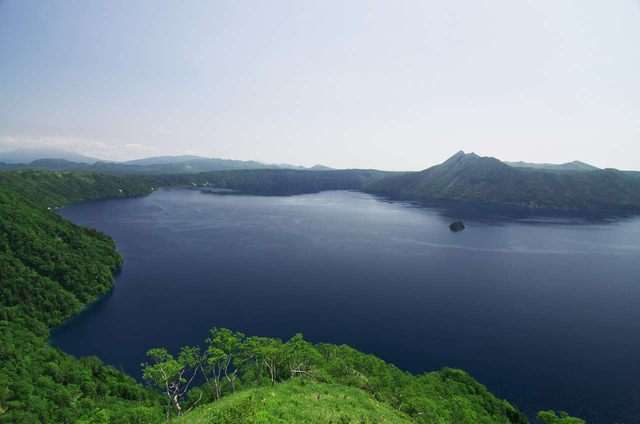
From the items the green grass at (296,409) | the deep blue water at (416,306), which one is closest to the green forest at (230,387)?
the green grass at (296,409)

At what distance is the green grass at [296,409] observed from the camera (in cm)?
2400

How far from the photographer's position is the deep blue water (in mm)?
58094

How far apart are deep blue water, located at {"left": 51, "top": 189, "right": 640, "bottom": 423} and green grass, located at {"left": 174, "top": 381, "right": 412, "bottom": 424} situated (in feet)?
106

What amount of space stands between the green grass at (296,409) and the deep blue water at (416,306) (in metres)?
32.4

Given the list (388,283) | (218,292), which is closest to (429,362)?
(388,283)

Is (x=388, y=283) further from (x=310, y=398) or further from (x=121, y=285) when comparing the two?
(x=121, y=285)

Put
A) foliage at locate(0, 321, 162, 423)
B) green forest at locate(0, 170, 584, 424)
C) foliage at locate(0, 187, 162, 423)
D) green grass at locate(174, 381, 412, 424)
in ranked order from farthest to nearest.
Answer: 1. foliage at locate(0, 187, 162, 423)
2. foliage at locate(0, 321, 162, 423)
3. green forest at locate(0, 170, 584, 424)
4. green grass at locate(174, 381, 412, 424)

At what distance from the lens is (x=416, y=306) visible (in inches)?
3216

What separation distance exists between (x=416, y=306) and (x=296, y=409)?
2541 inches

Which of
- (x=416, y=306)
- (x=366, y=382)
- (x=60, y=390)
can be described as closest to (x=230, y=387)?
(x=366, y=382)

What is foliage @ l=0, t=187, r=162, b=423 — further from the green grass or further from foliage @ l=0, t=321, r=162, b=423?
the green grass

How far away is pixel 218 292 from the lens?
87.7 m

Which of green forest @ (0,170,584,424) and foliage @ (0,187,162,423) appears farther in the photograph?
foliage @ (0,187,162,423)

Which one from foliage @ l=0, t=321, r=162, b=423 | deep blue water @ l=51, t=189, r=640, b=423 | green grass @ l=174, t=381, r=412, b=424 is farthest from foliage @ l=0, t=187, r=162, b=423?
green grass @ l=174, t=381, r=412, b=424
